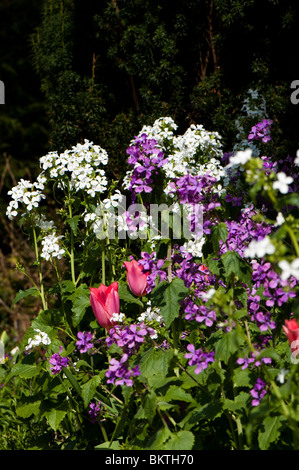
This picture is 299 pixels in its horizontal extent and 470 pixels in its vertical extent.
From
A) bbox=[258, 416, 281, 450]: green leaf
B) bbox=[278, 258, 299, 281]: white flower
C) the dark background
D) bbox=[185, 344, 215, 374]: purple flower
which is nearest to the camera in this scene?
bbox=[278, 258, 299, 281]: white flower

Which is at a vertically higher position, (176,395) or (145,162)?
(145,162)

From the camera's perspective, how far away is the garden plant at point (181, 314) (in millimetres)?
1590

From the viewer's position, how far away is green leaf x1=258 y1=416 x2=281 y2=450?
5.11 feet

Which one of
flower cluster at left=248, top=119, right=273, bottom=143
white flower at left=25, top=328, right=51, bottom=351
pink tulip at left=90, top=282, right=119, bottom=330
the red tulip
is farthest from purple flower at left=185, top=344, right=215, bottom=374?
flower cluster at left=248, top=119, right=273, bottom=143

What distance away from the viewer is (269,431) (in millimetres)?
1577

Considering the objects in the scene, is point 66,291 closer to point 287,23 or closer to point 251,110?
point 251,110

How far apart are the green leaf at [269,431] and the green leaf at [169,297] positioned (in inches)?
16.4

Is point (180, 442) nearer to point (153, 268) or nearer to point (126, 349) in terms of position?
point (126, 349)

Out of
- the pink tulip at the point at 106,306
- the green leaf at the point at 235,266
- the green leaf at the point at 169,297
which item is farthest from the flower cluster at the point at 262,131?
the pink tulip at the point at 106,306

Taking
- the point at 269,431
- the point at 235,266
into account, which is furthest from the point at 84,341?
the point at 269,431

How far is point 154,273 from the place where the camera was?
1.99 metres

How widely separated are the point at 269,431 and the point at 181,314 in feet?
1.75

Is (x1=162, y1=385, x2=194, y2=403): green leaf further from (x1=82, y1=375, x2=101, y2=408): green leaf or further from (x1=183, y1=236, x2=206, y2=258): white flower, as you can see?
(x1=183, y1=236, x2=206, y2=258): white flower
